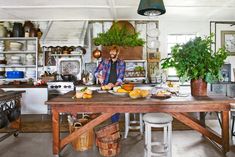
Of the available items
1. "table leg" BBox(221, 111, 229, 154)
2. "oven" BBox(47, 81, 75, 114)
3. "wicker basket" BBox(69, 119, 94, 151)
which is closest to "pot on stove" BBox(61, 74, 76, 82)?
"oven" BBox(47, 81, 75, 114)

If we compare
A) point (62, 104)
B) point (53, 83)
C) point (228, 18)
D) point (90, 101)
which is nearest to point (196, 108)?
point (90, 101)

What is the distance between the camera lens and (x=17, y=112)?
4.48m

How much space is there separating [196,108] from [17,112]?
10.3 ft

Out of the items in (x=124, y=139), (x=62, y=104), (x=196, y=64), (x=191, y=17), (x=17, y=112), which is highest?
(x=191, y=17)

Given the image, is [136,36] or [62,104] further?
[136,36]

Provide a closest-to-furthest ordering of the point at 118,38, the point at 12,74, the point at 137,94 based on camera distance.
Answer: the point at 137,94 < the point at 118,38 < the point at 12,74

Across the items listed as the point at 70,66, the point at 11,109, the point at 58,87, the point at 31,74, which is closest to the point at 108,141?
the point at 11,109

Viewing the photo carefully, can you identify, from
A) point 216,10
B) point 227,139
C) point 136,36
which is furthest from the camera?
point 136,36

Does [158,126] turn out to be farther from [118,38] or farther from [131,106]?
[118,38]

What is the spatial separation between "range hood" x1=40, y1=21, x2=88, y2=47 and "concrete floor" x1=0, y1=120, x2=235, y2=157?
9.23ft

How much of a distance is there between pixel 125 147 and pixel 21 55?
4900mm

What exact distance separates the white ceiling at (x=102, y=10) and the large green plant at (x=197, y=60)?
218 centimetres

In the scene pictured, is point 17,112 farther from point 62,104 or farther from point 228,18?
point 228,18

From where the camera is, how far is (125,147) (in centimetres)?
397
